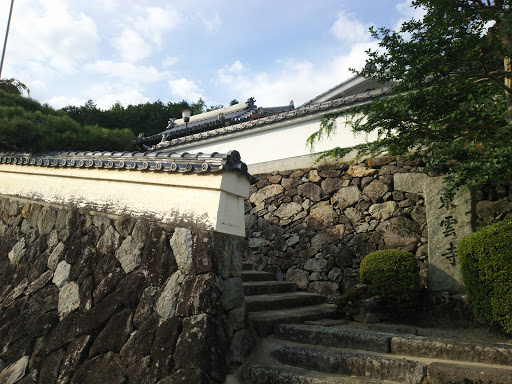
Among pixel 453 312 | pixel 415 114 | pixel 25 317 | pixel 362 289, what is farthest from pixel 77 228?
pixel 453 312

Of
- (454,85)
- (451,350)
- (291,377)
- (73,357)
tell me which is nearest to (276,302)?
(291,377)

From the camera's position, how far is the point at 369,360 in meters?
3.42

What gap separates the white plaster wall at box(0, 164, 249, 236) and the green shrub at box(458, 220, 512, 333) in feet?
9.02

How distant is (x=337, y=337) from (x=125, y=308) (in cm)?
229

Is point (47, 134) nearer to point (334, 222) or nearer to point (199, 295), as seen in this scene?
point (199, 295)

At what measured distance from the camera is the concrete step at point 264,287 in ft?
17.9

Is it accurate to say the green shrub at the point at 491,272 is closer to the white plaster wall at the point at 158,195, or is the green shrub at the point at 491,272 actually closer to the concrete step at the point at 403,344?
the concrete step at the point at 403,344

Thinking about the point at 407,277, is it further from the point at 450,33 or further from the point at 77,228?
the point at 77,228

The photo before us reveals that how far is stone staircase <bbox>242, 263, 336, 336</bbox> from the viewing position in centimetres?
440

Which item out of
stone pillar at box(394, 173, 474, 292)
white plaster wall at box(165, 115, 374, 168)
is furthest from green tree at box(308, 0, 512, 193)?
white plaster wall at box(165, 115, 374, 168)

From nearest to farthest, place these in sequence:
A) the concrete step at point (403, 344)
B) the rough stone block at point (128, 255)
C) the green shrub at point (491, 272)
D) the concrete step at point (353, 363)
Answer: the concrete step at point (353, 363)
the concrete step at point (403, 344)
the green shrub at point (491, 272)
the rough stone block at point (128, 255)

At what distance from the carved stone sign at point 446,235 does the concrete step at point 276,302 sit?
6.02 feet

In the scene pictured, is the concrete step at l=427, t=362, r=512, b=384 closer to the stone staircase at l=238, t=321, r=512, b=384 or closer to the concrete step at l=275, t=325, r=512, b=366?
the stone staircase at l=238, t=321, r=512, b=384

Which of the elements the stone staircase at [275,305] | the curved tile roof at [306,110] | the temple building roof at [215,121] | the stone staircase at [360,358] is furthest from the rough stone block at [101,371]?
the temple building roof at [215,121]
